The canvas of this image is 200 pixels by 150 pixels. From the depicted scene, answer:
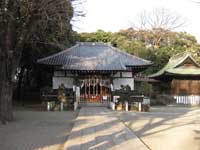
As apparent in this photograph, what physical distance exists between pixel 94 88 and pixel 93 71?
2720mm

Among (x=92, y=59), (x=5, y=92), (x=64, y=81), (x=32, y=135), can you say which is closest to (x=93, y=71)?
(x=92, y=59)

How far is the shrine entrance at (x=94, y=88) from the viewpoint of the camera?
135ft

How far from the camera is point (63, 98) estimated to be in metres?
31.4

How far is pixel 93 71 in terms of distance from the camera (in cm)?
3969

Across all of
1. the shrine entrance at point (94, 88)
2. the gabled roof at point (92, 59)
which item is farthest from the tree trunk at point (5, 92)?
the shrine entrance at point (94, 88)

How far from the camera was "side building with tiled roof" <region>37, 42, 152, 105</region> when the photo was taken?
130 feet

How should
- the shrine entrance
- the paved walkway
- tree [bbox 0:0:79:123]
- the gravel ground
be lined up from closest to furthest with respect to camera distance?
the paved walkway → the gravel ground → tree [bbox 0:0:79:123] → the shrine entrance

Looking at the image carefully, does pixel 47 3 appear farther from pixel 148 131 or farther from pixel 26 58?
pixel 26 58

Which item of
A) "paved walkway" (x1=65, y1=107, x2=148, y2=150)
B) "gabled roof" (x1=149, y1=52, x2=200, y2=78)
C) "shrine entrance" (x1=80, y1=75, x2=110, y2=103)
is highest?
"gabled roof" (x1=149, y1=52, x2=200, y2=78)

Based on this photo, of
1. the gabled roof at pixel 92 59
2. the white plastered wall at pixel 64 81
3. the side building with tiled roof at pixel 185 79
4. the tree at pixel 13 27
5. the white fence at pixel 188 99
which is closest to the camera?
the tree at pixel 13 27

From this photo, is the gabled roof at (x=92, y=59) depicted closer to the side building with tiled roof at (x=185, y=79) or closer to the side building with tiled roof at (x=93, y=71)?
the side building with tiled roof at (x=93, y=71)

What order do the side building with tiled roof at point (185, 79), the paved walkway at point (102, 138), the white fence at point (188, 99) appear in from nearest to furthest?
the paved walkway at point (102, 138), the white fence at point (188, 99), the side building with tiled roof at point (185, 79)

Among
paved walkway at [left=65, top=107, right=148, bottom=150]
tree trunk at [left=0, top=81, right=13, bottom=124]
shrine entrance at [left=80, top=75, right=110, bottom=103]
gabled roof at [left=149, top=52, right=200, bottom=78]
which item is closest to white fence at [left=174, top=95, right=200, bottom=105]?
gabled roof at [left=149, top=52, right=200, bottom=78]

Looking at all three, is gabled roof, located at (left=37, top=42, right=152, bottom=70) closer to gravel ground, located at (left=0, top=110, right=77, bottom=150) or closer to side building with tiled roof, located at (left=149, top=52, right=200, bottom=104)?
side building with tiled roof, located at (left=149, top=52, right=200, bottom=104)
